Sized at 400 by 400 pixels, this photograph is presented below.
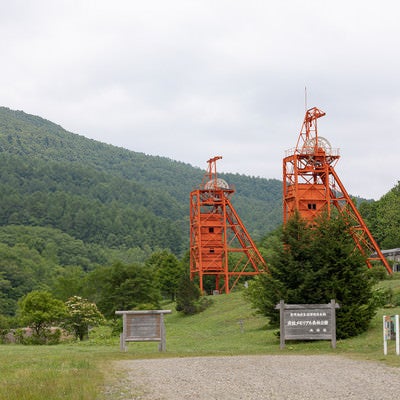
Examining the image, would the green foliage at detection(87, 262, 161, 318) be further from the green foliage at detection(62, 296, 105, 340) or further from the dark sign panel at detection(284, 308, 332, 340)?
the dark sign panel at detection(284, 308, 332, 340)

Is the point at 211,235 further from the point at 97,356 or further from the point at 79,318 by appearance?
the point at 97,356

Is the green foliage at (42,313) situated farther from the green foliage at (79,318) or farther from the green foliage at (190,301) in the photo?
the green foliage at (190,301)

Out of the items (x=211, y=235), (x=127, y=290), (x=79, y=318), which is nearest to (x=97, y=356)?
(x=79, y=318)

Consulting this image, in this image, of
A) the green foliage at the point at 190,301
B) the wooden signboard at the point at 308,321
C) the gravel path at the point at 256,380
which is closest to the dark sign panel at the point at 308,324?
the wooden signboard at the point at 308,321

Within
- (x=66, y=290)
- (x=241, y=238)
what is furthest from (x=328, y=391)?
(x=241, y=238)

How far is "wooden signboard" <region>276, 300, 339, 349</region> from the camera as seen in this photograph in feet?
85.9

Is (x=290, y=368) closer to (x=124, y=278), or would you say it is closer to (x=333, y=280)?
(x=333, y=280)

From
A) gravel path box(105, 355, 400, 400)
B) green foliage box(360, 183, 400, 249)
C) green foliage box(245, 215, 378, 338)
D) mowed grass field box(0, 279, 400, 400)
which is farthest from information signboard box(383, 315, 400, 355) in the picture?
green foliage box(360, 183, 400, 249)

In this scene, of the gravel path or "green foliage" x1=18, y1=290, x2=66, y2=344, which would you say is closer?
the gravel path

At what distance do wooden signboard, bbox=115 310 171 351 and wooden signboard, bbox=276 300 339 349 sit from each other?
13.1 ft

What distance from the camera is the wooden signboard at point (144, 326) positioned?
2573cm

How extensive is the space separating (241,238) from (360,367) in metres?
64.8

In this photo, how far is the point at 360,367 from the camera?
1878cm

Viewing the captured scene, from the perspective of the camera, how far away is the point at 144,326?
25.9 metres
